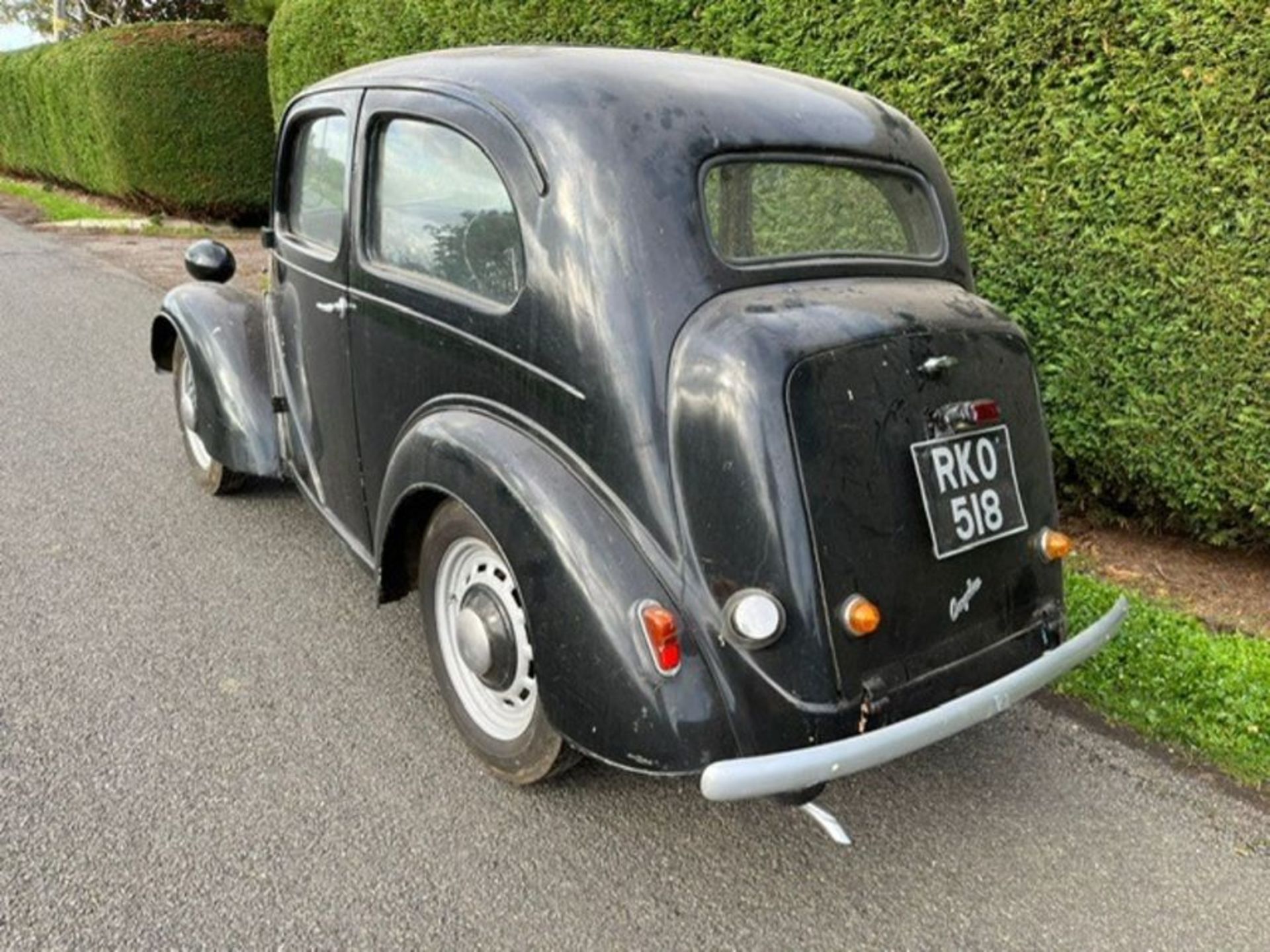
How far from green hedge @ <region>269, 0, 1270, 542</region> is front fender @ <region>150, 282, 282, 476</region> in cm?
285

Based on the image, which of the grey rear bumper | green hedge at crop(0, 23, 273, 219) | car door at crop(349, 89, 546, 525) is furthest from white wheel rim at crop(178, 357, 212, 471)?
green hedge at crop(0, 23, 273, 219)

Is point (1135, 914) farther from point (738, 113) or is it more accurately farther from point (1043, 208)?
point (1043, 208)

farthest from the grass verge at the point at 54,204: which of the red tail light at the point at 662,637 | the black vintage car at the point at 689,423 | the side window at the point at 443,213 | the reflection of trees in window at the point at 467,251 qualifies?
the red tail light at the point at 662,637

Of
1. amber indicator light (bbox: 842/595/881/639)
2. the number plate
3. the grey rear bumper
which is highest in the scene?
the number plate

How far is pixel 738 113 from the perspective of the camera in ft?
8.38

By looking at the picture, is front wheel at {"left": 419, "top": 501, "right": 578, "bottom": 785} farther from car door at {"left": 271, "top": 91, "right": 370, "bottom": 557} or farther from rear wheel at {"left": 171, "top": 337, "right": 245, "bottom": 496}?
rear wheel at {"left": 171, "top": 337, "right": 245, "bottom": 496}

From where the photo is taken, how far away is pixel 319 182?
3.51m

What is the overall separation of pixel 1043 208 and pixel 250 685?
3483 millimetres

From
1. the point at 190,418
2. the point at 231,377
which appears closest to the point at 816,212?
the point at 231,377

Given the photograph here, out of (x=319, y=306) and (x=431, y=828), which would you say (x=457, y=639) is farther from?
(x=319, y=306)

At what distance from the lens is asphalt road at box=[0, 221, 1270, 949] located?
2.22 metres

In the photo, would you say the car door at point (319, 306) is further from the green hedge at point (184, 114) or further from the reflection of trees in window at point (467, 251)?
the green hedge at point (184, 114)

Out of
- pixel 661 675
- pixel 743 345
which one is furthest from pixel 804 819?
pixel 743 345

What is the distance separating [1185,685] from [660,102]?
2.43 metres
